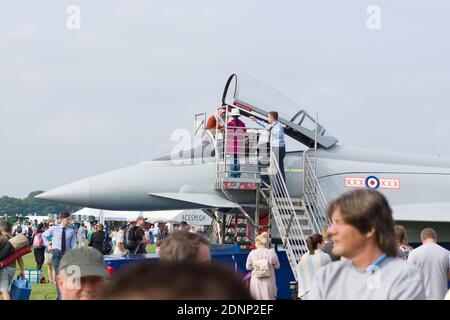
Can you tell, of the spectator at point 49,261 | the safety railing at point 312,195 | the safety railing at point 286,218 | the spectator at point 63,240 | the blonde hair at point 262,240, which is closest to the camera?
the blonde hair at point 262,240

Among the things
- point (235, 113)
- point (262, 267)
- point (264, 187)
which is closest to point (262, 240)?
point (262, 267)

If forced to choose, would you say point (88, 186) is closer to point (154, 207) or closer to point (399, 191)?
point (154, 207)

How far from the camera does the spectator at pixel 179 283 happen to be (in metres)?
1.42

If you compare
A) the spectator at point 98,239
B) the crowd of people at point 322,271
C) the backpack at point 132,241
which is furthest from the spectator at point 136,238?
the crowd of people at point 322,271

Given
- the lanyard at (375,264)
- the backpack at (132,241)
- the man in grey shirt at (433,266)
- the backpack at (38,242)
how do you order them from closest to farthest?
the lanyard at (375,264), the man in grey shirt at (433,266), the backpack at (132,241), the backpack at (38,242)

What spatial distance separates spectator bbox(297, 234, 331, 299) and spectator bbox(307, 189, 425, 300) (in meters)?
5.79

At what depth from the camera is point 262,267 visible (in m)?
10.3

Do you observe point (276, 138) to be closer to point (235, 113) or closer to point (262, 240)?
point (235, 113)

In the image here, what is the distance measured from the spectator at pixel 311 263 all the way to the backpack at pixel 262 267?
3.47 ft

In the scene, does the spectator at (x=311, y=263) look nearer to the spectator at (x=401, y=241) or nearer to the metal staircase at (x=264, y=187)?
the spectator at (x=401, y=241)

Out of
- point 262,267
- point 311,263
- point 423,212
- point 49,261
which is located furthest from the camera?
point 49,261

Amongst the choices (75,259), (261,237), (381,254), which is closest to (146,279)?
(381,254)

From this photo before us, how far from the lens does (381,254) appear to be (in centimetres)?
325

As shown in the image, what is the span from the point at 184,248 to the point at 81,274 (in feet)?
1.95
